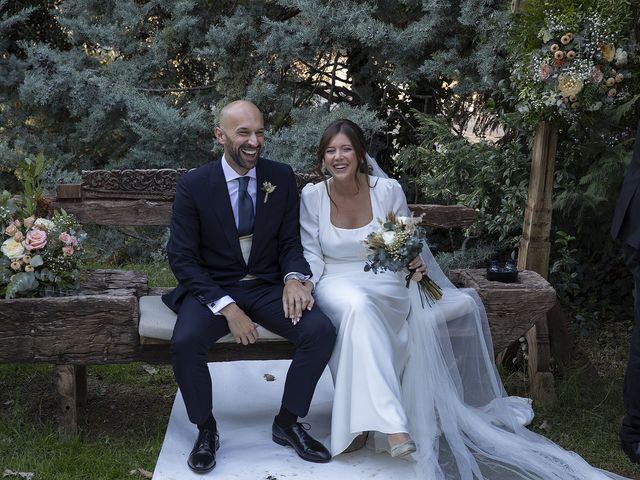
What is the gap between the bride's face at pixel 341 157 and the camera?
4449 mm

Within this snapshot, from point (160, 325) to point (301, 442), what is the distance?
898 mm

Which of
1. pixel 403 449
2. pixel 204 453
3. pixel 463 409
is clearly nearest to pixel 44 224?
pixel 204 453

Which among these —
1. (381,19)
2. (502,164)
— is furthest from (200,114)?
(502,164)

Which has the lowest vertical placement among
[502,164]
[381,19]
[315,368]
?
[315,368]

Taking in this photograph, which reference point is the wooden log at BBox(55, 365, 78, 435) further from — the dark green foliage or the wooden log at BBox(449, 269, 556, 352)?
the dark green foliage

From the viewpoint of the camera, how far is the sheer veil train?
13.1 feet

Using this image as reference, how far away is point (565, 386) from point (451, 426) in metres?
1.26

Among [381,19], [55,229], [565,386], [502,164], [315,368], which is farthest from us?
[381,19]

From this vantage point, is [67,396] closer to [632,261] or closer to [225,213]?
[225,213]

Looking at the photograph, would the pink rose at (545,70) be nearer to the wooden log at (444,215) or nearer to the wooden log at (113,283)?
the wooden log at (444,215)

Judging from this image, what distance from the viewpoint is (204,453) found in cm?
397

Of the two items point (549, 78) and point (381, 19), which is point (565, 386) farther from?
point (381, 19)

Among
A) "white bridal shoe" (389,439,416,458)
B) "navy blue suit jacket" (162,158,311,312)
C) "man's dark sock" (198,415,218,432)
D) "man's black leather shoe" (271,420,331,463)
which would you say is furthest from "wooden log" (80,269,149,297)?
"white bridal shoe" (389,439,416,458)

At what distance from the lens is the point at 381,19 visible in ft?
23.5
